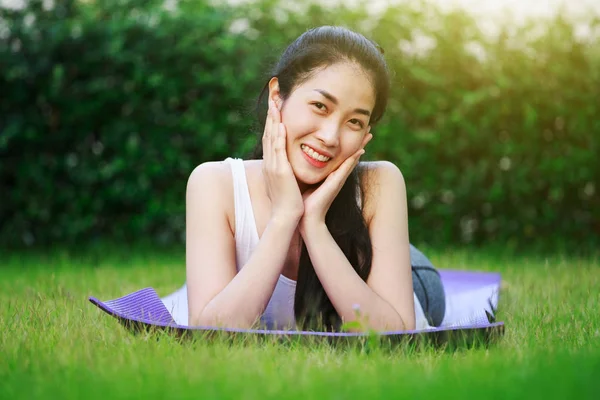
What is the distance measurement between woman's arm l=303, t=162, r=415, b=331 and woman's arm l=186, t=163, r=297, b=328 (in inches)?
6.6

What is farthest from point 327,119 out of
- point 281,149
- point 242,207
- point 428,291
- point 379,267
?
point 428,291

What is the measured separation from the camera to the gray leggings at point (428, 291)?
4.20 meters

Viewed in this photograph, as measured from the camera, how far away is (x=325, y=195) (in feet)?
10.4

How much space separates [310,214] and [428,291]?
1347 mm

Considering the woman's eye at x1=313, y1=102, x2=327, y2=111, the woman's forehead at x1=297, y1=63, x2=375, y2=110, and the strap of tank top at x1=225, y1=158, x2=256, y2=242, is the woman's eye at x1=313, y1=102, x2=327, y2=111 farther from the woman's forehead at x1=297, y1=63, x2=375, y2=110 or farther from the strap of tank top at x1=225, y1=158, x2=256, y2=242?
the strap of tank top at x1=225, y1=158, x2=256, y2=242

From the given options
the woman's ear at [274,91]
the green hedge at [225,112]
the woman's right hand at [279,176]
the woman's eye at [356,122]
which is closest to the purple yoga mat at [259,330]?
the woman's right hand at [279,176]

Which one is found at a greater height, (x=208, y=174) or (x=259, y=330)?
(x=208, y=174)

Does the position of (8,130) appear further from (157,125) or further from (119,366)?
(119,366)

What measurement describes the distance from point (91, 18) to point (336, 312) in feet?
16.1

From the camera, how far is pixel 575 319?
134 inches

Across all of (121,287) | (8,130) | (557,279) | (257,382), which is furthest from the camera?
(8,130)

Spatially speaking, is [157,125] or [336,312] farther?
[157,125]

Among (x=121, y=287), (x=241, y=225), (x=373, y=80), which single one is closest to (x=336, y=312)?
(x=241, y=225)

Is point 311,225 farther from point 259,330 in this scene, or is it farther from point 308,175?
point 259,330
